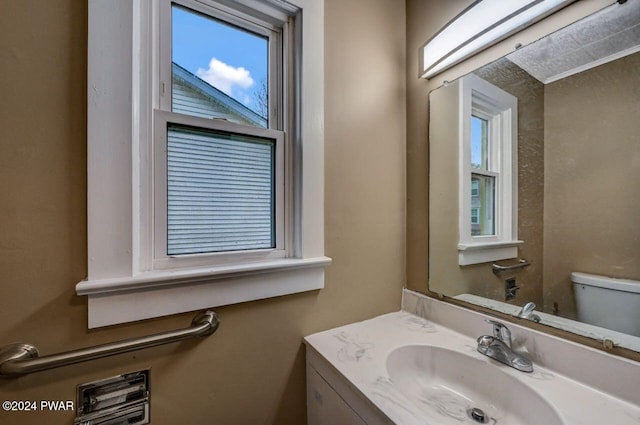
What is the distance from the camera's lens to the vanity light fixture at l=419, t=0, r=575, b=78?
0.76 meters

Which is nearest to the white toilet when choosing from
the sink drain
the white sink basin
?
the white sink basin

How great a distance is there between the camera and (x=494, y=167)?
920 millimetres

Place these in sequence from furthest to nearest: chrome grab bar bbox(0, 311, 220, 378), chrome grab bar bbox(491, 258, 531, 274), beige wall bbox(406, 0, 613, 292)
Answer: beige wall bbox(406, 0, 613, 292) → chrome grab bar bbox(491, 258, 531, 274) → chrome grab bar bbox(0, 311, 220, 378)

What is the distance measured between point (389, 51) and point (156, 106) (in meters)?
0.97

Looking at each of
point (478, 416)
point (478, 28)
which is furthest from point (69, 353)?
point (478, 28)

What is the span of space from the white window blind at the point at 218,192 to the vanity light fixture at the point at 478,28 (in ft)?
2.47

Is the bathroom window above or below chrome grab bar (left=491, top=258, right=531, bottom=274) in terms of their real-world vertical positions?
above

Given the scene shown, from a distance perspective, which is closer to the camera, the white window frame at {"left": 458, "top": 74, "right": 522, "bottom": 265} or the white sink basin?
the white sink basin

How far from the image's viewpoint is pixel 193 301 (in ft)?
2.39

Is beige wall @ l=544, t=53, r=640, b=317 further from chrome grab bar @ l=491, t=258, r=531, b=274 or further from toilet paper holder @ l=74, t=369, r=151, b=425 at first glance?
toilet paper holder @ l=74, t=369, r=151, b=425

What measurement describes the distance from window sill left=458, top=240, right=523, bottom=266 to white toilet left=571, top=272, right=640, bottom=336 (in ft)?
0.55

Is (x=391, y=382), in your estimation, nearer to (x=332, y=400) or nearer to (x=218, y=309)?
(x=332, y=400)

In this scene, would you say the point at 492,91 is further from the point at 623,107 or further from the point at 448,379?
the point at 448,379

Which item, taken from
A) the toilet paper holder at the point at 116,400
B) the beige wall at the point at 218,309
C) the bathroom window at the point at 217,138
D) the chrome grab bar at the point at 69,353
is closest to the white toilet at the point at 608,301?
the beige wall at the point at 218,309
